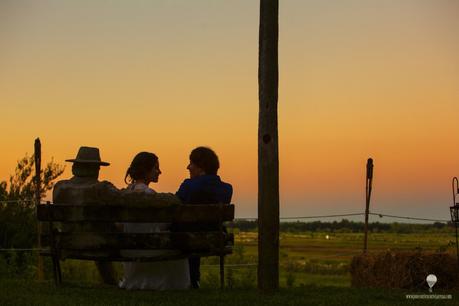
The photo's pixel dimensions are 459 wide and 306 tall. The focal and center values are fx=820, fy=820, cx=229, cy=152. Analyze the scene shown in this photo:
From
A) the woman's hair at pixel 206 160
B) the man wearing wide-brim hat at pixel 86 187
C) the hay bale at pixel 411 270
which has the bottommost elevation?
the hay bale at pixel 411 270

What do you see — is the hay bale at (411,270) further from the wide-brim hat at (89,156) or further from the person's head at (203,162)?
the wide-brim hat at (89,156)

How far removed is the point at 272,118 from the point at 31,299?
10.9ft

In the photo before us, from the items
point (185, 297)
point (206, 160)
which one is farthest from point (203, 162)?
point (185, 297)

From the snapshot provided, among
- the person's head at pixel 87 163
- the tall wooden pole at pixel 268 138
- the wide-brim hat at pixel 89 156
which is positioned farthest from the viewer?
the wide-brim hat at pixel 89 156

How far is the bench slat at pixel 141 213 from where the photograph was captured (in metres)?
8.99

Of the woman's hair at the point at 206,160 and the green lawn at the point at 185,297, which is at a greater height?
the woman's hair at the point at 206,160

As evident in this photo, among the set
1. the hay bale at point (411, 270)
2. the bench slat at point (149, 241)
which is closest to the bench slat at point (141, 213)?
the bench slat at point (149, 241)

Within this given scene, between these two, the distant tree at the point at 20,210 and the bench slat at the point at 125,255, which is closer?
the bench slat at the point at 125,255

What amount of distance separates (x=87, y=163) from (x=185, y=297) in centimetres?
195

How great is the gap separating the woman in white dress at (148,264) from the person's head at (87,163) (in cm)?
40

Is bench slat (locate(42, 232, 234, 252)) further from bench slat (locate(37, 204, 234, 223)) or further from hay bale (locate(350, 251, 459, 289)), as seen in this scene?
hay bale (locate(350, 251, 459, 289))

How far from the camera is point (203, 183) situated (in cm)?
965

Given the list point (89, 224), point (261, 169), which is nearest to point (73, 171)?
point (89, 224)

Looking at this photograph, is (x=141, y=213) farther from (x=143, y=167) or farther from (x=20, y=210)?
(x=20, y=210)
